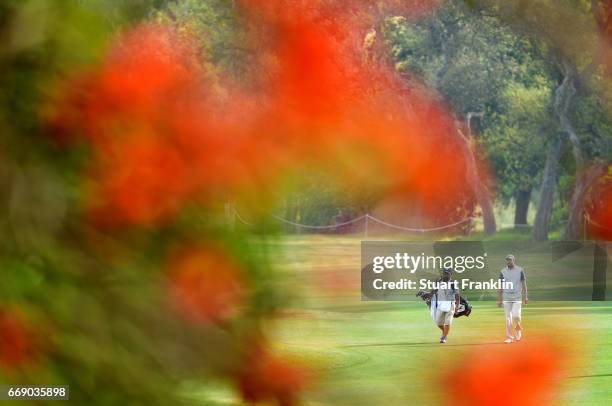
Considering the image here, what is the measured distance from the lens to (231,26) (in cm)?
42

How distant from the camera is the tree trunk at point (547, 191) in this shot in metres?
14.7

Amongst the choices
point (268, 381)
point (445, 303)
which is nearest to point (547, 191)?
point (445, 303)

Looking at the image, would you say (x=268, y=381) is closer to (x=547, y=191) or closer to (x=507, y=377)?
(x=507, y=377)

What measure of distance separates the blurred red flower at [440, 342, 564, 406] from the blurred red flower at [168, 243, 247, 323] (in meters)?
0.08

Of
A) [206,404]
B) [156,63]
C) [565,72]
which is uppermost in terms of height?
[565,72]

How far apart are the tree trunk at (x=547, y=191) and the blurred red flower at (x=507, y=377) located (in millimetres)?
14322

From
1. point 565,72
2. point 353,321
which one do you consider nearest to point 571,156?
point 565,72

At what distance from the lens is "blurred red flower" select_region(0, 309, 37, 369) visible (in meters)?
0.40

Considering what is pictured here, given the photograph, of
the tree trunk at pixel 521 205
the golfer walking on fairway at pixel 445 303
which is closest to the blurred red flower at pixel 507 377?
the golfer walking on fairway at pixel 445 303

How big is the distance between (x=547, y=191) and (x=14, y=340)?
15907 millimetres

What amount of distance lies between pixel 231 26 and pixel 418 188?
9 cm

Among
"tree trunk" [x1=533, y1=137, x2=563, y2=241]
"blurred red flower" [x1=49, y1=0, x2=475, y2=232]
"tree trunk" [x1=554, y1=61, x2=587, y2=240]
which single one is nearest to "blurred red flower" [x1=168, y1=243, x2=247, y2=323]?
"blurred red flower" [x1=49, y1=0, x2=475, y2=232]

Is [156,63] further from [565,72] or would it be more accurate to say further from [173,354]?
[565,72]

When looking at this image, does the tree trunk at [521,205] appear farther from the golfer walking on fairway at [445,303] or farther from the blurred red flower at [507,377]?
the blurred red flower at [507,377]
